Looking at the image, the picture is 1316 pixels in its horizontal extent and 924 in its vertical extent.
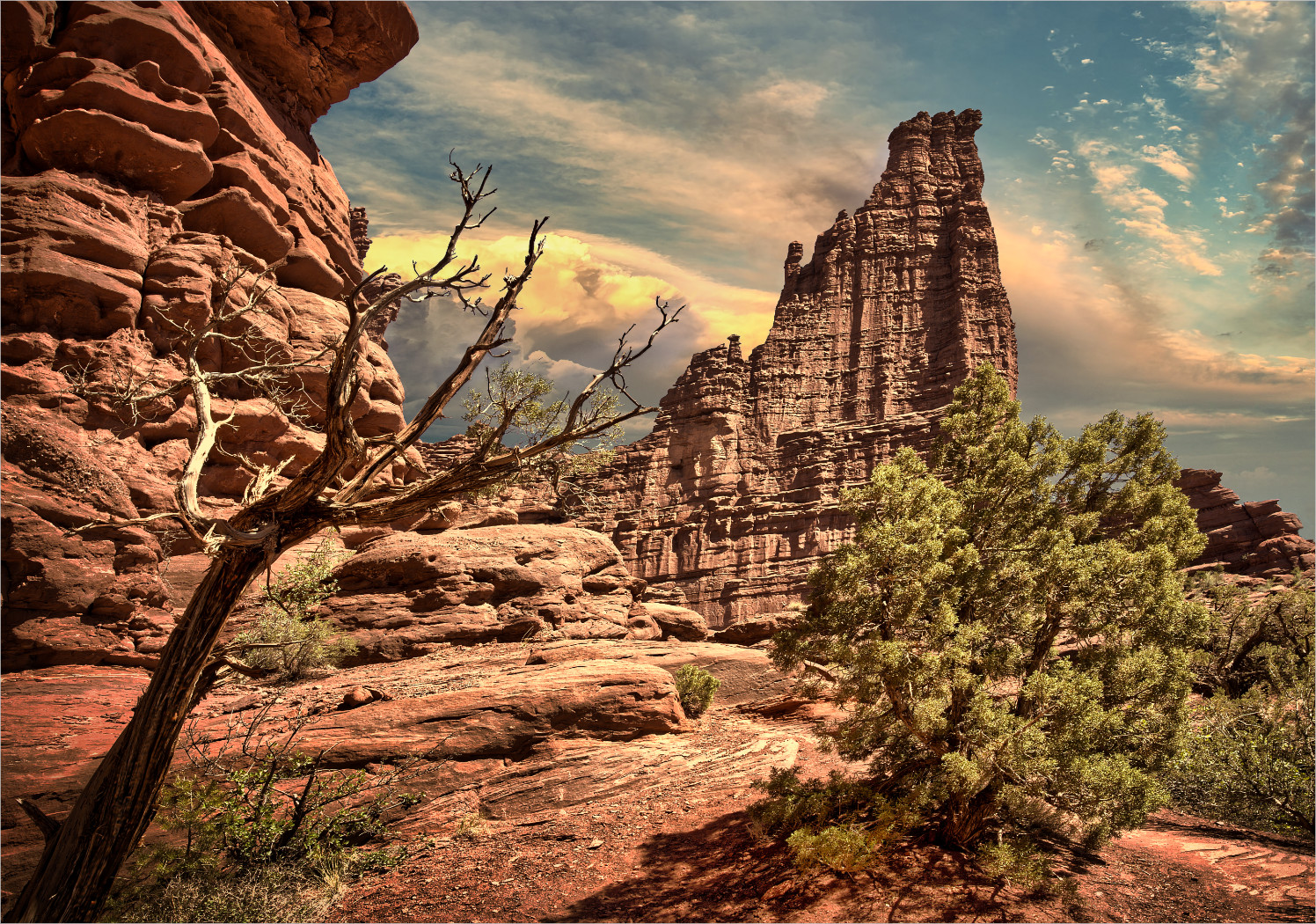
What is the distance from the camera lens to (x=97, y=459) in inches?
776

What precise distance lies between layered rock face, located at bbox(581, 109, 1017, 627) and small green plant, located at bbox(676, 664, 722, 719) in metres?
59.8

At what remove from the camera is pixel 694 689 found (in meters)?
19.3

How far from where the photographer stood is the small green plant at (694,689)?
1922cm

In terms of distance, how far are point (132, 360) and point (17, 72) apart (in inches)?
413

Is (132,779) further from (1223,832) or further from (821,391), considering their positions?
(821,391)

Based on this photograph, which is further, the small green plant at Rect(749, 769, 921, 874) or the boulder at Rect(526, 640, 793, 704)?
the boulder at Rect(526, 640, 793, 704)

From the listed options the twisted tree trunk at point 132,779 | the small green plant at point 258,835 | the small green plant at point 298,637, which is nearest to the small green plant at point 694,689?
the small green plant at point 258,835

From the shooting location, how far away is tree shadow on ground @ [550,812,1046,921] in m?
9.23

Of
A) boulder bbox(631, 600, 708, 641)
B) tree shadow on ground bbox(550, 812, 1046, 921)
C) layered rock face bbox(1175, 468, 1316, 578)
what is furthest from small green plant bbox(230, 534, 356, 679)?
layered rock face bbox(1175, 468, 1316, 578)

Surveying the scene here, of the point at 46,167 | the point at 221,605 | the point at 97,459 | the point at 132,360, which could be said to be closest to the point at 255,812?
the point at 221,605

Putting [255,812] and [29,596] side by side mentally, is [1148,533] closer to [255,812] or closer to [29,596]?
[255,812]

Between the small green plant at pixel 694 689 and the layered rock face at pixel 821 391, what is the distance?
2356 inches

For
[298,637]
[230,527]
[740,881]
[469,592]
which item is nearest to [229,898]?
[230,527]

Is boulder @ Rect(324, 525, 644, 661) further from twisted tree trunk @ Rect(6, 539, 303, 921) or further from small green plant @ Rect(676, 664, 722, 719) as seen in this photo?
twisted tree trunk @ Rect(6, 539, 303, 921)
